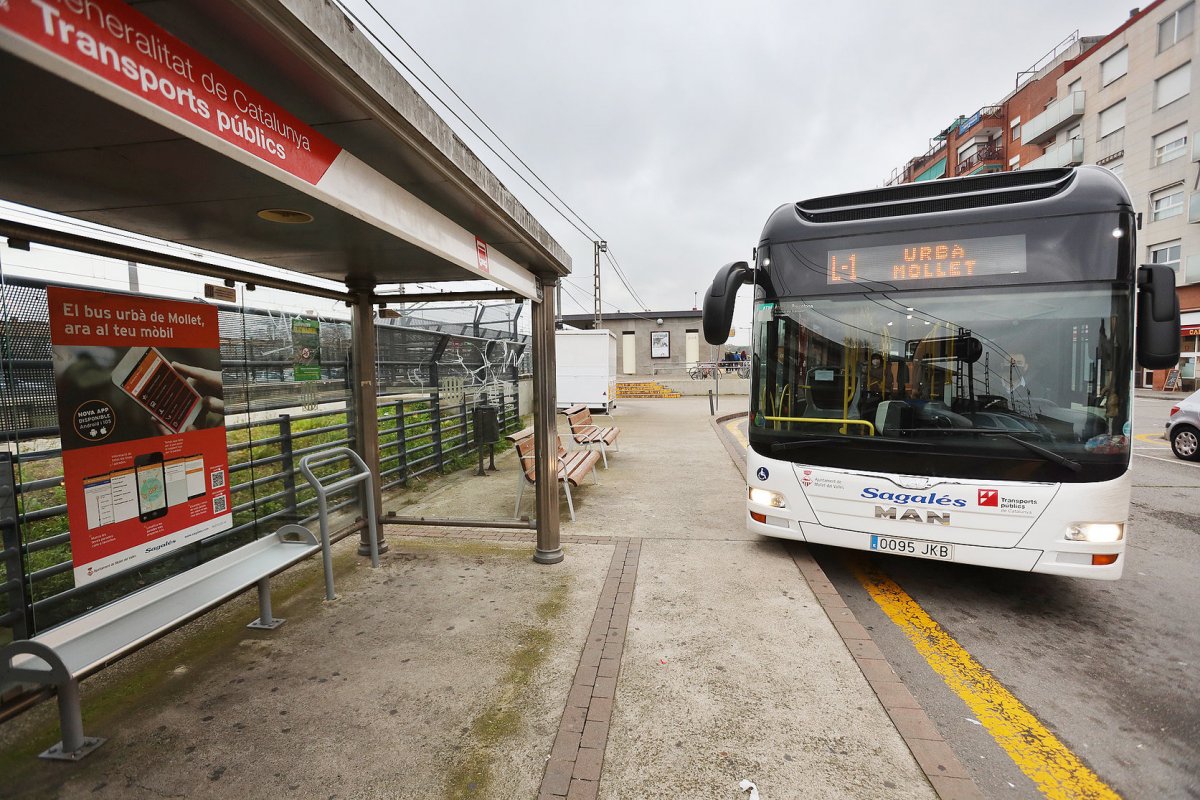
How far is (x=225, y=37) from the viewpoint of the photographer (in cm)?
161

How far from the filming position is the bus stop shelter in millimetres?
1345

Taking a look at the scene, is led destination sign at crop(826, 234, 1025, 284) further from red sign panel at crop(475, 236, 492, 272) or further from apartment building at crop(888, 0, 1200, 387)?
apartment building at crop(888, 0, 1200, 387)

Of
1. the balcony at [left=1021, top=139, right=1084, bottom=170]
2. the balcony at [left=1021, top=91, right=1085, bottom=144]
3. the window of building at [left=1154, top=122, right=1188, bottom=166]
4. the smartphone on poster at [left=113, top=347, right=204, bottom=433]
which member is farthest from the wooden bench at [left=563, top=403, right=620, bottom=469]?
the balcony at [left=1021, top=91, right=1085, bottom=144]

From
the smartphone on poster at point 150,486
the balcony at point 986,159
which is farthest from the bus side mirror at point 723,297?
the balcony at point 986,159

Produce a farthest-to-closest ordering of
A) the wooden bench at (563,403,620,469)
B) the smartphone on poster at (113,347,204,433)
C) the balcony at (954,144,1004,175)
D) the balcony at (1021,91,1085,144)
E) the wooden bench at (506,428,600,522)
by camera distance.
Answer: the balcony at (954,144,1004,175) < the balcony at (1021,91,1085,144) < the wooden bench at (563,403,620,469) < the wooden bench at (506,428,600,522) < the smartphone on poster at (113,347,204,433)

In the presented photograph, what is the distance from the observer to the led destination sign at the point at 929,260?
12.3ft

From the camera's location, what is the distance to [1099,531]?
3471mm

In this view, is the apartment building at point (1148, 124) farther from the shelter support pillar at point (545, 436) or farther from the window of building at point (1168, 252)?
the shelter support pillar at point (545, 436)

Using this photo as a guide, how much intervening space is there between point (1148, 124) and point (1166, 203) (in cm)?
369

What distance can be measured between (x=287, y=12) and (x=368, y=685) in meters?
2.94

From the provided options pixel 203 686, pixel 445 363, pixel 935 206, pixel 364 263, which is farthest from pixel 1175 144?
pixel 203 686

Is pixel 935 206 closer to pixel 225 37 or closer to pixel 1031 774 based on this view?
pixel 1031 774

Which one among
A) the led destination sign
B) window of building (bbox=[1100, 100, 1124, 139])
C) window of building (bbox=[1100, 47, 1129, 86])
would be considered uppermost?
window of building (bbox=[1100, 47, 1129, 86])

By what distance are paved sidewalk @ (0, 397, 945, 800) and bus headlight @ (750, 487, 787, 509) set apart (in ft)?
1.78
